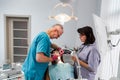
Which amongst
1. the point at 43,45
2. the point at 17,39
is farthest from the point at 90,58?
the point at 17,39

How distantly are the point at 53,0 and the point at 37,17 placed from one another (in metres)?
0.59

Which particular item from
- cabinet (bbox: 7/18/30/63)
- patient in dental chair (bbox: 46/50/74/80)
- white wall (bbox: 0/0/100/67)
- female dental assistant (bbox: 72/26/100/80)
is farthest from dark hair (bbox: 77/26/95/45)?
cabinet (bbox: 7/18/30/63)

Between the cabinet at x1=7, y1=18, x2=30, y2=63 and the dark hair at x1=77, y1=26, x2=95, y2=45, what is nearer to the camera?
the dark hair at x1=77, y1=26, x2=95, y2=45

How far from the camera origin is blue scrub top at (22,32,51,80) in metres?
1.39

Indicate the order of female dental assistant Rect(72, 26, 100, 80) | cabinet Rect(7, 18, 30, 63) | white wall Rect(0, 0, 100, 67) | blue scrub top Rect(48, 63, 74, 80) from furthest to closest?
cabinet Rect(7, 18, 30, 63) < white wall Rect(0, 0, 100, 67) < female dental assistant Rect(72, 26, 100, 80) < blue scrub top Rect(48, 63, 74, 80)

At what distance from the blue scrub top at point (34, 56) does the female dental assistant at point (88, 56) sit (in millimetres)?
365

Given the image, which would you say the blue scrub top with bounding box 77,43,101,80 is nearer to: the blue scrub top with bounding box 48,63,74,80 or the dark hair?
the dark hair

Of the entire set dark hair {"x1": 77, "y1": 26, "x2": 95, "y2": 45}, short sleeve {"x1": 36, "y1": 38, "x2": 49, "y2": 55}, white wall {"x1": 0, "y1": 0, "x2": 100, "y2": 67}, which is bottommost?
short sleeve {"x1": 36, "y1": 38, "x2": 49, "y2": 55}

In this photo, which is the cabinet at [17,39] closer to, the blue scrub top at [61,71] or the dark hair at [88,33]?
the dark hair at [88,33]

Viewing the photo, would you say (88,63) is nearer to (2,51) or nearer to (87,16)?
(87,16)

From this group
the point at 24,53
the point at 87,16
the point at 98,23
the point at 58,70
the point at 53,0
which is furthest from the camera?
the point at 24,53

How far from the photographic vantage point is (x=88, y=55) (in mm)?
1589

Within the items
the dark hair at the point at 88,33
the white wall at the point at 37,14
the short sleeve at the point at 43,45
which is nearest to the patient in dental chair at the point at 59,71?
the short sleeve at the point at 43,45

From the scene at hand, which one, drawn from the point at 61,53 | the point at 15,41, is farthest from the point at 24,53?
the point at 61,53
